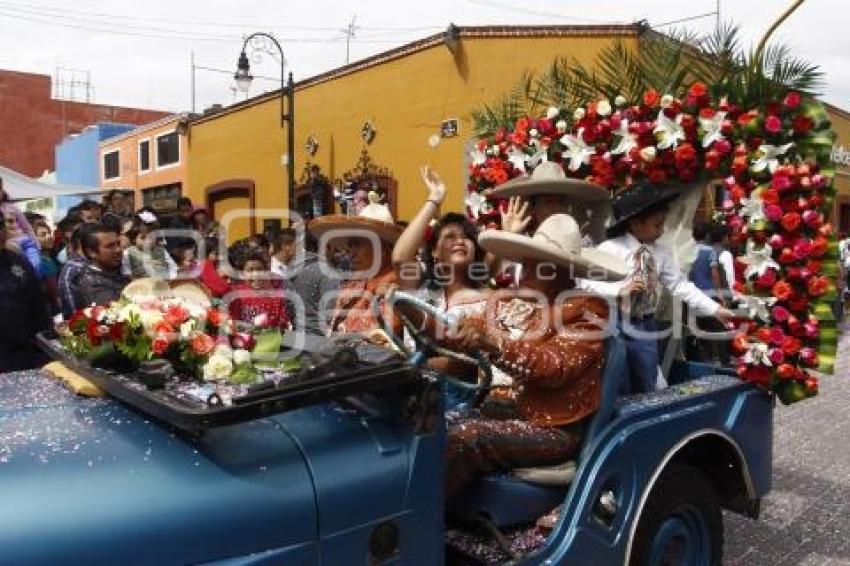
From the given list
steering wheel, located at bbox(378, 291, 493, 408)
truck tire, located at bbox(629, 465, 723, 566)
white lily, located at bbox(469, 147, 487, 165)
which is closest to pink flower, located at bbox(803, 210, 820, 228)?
truck tire, located at bbox(629, 465, 723, 566)

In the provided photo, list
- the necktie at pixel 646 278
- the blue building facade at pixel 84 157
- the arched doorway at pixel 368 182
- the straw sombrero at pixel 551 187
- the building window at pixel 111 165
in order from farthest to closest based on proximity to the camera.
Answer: the blue building facade at pixel 84 157
the building window at pixel 111 165
the arched doorway at pixel 368 182
the necktie at pixel 646 278
the straw sombrero at pixel 551 187

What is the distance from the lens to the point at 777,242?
143 inches

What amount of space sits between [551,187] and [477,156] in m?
1.64

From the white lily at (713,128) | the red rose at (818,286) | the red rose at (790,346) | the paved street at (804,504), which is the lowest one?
the paved street at (804,504)

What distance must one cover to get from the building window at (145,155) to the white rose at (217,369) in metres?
22.5

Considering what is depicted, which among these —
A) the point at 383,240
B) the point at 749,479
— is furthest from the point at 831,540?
the point at 383,240

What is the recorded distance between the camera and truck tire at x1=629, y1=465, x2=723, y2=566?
9.64ft

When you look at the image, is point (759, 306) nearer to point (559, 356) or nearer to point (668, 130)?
point (668, 130)

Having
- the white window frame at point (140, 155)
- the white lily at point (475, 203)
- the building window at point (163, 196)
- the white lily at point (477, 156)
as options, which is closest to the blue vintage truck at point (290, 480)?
the white lily at point (475, 203)

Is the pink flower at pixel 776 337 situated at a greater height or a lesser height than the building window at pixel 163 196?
lesser

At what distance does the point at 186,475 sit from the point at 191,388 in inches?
15.9

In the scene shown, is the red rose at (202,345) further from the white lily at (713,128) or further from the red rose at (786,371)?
the white lily at (713,128)

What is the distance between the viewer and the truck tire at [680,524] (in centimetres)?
294

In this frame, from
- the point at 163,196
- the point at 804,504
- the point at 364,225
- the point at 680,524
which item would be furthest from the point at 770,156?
the point at 163,196
